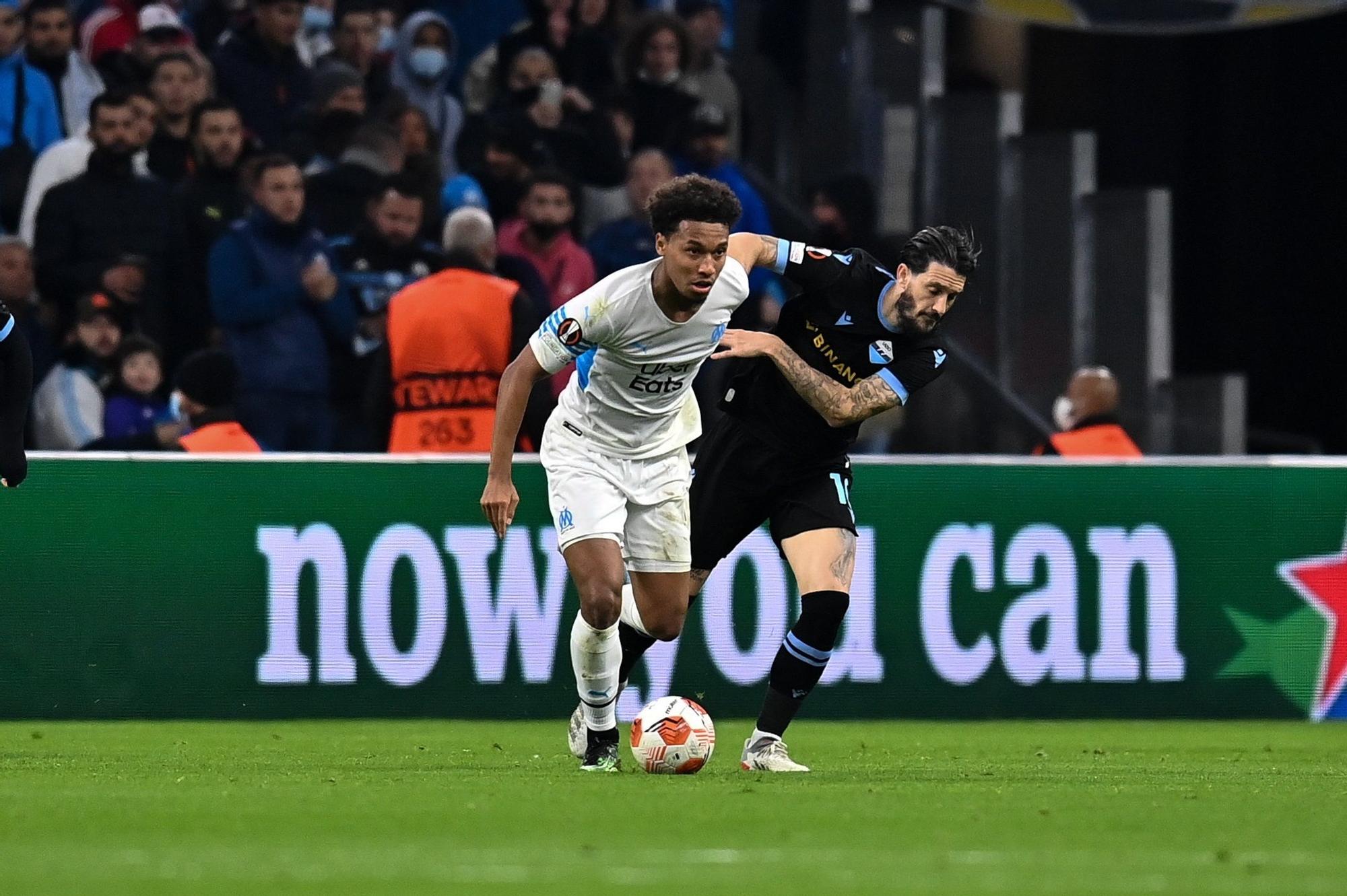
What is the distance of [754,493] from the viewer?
884cm

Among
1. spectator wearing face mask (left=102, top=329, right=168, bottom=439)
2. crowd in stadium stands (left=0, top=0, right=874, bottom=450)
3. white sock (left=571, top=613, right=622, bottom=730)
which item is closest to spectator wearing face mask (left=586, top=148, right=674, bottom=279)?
Result: crowd in stadium stands (left=0, top=0, right=874, bottom=450)

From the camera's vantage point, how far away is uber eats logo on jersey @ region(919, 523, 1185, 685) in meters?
12.0

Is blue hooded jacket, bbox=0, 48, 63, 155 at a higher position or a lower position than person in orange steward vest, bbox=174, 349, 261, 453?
higher

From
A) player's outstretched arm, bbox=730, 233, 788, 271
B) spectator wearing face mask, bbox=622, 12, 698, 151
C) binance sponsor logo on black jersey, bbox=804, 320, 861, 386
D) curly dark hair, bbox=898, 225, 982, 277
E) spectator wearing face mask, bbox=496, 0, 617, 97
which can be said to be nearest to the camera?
player's outstretched arm, bbox=730, 233, 788, 271

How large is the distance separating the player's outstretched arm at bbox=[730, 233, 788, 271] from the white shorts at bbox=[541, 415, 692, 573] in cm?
72

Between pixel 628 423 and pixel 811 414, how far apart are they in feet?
2.50

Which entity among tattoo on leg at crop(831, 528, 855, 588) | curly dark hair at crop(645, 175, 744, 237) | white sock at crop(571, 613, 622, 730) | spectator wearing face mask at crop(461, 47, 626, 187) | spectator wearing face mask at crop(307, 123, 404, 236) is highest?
spectator wearing face mask at crop(461, 47, 626, 187)

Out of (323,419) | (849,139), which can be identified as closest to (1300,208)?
(849,139)

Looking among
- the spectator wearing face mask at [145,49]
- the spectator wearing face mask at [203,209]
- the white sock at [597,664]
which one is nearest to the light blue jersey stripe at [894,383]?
the white sock at [597,664]

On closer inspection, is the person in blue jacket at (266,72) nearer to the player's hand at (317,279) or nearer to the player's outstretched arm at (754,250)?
the player's hand at (317,279)

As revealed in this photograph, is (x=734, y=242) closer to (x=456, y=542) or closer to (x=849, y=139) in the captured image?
(x=456, y=542)

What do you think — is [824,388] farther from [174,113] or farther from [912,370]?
[174,113]

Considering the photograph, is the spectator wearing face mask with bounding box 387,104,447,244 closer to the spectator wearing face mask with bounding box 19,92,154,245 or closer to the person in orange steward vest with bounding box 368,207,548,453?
the spectator wearing face mask with bounding box 19,92,154,245

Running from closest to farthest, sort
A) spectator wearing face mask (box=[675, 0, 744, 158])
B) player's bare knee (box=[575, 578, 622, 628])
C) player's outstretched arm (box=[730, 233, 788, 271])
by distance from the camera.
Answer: player's bare knee (box=[575, 578, 622, 628]) → player's outstretched arm (box=[730, 233, 788, 271]) → spectator wearing face mask (box=[675, 0, 744, 158])
